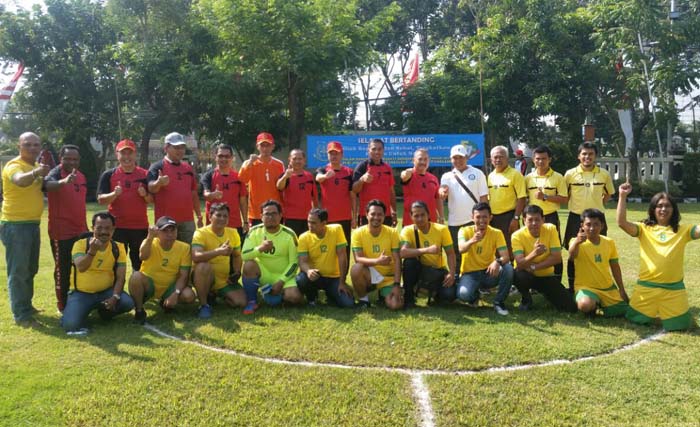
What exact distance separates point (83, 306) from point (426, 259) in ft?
11.9

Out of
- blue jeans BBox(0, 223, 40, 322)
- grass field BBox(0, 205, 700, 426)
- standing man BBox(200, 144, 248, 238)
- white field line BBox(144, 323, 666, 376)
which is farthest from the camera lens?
standing man BBox(200, 144, 248, 238)

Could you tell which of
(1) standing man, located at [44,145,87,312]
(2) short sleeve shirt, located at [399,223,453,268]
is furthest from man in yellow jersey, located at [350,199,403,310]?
(1) standing man, located at [44,145,87,312]

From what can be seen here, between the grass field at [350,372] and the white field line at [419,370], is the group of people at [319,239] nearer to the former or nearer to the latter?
the grass field at [350,372]

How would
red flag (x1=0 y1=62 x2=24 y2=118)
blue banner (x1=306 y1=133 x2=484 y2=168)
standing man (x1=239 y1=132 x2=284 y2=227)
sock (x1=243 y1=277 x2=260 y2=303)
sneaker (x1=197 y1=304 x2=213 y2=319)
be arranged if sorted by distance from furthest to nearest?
blue banner (x1=306 y1=133 x2=484 y2=168) < red flag (x1=0 y1=62 x2=24 y2=118) < standing man (x1=239 y1=132 x2=284 y2=227) < sock (x1=243 y1=277 x2=260 y2=303) < sneaker (x1=197 y1=304 x2=213 y2=319)

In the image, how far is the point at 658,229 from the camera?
529 centimetres

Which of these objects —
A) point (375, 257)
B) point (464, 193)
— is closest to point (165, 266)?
point (375, 257)

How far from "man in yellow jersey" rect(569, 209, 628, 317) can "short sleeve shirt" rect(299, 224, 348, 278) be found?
→ 2.55 meters

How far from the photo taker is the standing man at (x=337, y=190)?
6707 millimetres

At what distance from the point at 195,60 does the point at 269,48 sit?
13.6 feet

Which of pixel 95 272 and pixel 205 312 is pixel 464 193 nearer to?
pixel 205 312

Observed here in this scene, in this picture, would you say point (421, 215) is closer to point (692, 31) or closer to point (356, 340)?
point (356, 340)

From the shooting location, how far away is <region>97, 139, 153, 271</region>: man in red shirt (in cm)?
598

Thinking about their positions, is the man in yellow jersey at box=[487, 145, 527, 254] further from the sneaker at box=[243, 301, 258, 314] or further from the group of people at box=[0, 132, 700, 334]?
the sneaker at box=[243, 301, 258, 314]

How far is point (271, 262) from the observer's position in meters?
6.02
